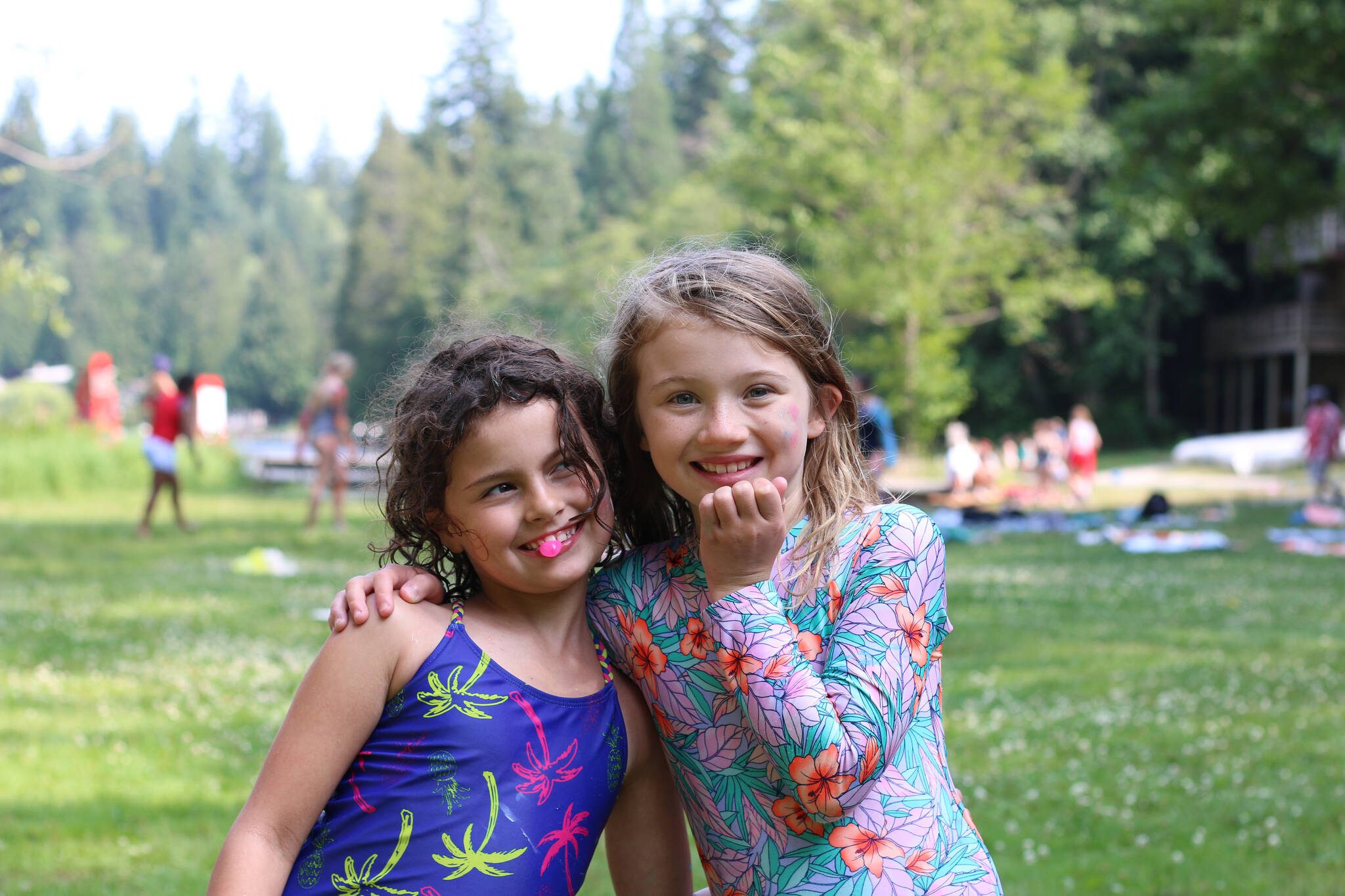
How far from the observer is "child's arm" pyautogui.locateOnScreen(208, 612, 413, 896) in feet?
5.71

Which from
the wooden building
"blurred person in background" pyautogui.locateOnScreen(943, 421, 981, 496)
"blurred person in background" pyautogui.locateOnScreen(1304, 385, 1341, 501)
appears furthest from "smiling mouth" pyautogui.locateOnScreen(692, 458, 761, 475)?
the wooden building

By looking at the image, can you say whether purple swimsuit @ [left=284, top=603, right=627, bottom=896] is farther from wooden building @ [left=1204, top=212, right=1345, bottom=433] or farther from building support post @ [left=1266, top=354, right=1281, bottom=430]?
building support post @ [left=1266, top=354, right=1281, bottom=430]

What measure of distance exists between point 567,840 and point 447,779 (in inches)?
8.7

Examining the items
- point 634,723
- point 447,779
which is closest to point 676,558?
point 634,723

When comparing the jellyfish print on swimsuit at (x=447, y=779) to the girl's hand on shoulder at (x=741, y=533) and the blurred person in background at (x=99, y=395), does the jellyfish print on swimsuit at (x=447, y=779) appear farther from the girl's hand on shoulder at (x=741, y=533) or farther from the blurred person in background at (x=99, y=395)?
the blurred person in background at (x=99, y=395)

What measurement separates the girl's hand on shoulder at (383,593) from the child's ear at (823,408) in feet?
2.12

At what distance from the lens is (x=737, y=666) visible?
1674 millimetres

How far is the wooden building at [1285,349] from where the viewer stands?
117 ft

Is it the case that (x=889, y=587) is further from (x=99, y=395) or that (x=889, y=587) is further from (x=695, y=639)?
(x=99, y=395)

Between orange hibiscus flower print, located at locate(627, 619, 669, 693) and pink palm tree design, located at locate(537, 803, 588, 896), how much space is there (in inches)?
8.9

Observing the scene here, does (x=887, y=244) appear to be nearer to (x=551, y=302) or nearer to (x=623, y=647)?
(x=551, y=302)

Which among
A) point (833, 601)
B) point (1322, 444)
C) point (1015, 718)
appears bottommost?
point (1322, 444)

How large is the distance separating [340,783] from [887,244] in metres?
28.3

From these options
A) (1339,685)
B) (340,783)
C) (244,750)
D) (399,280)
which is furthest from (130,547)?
A: (399,280)
